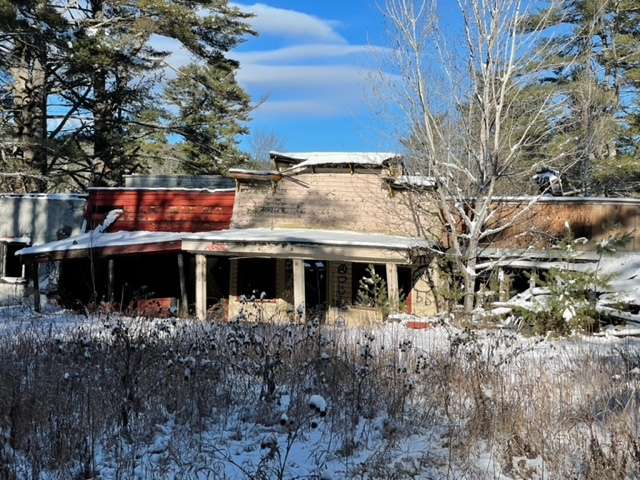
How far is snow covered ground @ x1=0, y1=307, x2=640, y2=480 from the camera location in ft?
15.5

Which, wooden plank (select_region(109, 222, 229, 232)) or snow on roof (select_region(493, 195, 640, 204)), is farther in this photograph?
wooden plank (select_region(109, 222, 229, 232))

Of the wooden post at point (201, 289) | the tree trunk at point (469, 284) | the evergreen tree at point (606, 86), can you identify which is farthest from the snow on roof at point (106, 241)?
the evergreen tree at point (606, 86)

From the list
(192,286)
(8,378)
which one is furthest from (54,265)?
(8,378)

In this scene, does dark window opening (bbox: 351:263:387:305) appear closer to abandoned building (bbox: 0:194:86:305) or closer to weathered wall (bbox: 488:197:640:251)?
weathered wall (bbox: 488:197:640:251)

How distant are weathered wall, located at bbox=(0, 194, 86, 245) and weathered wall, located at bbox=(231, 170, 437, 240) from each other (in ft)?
18.7

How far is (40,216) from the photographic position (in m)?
21.2

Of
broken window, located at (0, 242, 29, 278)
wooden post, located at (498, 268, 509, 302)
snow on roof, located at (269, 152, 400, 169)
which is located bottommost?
wooden post, located at (498, 268, 509, 302)

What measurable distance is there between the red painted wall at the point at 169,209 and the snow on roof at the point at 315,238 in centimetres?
134

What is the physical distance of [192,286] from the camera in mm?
20125

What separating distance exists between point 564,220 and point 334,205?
6.34 metres

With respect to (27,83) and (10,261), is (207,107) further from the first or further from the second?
(10,261)

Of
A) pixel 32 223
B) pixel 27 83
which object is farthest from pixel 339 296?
pixel 27 83

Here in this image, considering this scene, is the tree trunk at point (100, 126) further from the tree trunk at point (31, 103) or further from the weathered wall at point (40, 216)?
the weathered wall at point (40, 216)

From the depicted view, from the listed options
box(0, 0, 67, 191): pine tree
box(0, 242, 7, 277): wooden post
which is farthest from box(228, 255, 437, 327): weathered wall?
box(0, 0, 67, 191): pine tree
